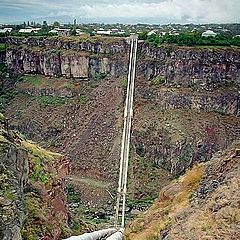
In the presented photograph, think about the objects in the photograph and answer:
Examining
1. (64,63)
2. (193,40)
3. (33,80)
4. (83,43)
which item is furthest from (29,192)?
(33,80)

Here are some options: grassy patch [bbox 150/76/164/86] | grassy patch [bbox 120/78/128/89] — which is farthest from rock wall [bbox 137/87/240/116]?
grassy patch [bbox 120/78/128/89]

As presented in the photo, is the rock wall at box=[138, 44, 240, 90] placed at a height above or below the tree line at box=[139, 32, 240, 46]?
below

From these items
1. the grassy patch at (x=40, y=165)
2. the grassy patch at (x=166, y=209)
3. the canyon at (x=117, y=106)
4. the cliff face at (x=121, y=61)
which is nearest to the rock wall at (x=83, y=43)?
the cliff face at (x=121, y=61)

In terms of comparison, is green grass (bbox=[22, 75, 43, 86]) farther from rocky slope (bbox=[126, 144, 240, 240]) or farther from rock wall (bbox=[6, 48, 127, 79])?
rocky slope (bbox=[126, 144, 240, 240])

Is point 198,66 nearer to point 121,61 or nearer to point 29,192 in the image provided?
point 121,61

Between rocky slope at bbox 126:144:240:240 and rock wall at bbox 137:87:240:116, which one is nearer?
rocky slope at bbox 126:144:240:240

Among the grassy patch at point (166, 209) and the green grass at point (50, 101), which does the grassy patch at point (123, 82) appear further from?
the grassy patch at point (166, 209)
